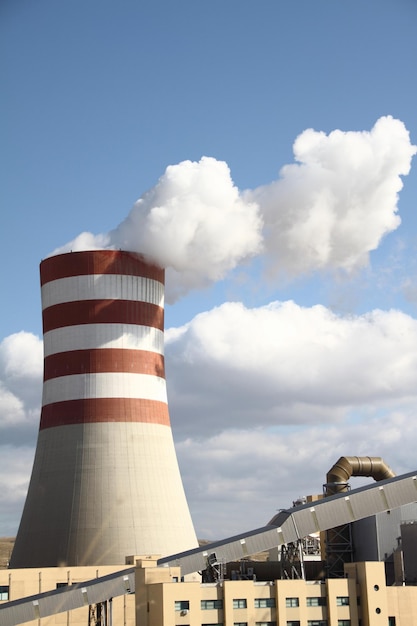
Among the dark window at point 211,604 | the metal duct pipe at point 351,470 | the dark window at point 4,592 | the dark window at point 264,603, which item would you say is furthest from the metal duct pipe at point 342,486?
the dark window at point 4,592

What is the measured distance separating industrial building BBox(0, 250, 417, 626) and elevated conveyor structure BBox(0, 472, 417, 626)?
69 mm

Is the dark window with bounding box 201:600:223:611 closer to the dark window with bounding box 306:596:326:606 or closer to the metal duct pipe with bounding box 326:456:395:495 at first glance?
the dark window with bounding box 306:596:326:606

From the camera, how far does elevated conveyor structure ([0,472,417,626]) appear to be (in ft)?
85.7

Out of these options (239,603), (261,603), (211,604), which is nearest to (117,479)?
(211,604)

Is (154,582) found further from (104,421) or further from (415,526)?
(415,526)

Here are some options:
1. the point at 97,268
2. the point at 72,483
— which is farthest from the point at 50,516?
the point at 97,268

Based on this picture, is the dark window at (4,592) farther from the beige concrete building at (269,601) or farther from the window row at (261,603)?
the window row at (261,603)

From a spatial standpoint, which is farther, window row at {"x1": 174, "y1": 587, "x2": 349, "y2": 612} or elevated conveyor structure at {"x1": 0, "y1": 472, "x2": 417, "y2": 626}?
window row at {"x1": 174, "y1": 587, "x2": 349, "y2": 612}

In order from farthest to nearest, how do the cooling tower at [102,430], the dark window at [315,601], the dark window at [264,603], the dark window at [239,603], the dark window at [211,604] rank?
1. the cooling tower at [102,430]
2. the dark window at [315,601]
3. the dark window at [264,603]
4. the dark window at [239,603]
5. the dark window at [211,604]

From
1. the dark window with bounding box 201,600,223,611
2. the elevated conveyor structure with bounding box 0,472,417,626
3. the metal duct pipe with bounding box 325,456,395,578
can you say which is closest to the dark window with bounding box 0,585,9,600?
the elevated conveyor structure with bounding box 0,472,417,626

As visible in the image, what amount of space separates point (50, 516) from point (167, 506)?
4.31 m

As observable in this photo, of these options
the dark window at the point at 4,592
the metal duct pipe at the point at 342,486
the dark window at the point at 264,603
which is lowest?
the dark window at the point at 264,603

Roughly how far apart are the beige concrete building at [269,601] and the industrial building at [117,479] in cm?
85

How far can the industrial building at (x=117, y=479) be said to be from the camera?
102 feet
